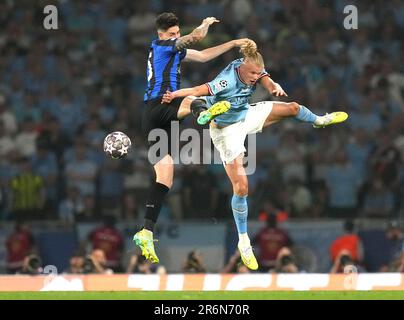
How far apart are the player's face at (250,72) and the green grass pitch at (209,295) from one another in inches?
99.5

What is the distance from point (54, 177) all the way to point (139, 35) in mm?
3489

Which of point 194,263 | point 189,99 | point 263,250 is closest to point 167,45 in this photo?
point 189,99

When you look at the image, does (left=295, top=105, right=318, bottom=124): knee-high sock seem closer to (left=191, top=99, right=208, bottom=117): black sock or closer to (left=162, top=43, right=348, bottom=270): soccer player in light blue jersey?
(left=162, top=43, right=348, bottom=270): soccer player in light blue jersey

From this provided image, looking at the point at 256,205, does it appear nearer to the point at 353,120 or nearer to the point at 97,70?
the point at 353,120

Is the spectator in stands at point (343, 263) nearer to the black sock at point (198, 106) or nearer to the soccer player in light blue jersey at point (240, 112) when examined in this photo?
the soccer player in light blue jersey at point (240, 112)

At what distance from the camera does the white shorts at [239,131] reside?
1581cm

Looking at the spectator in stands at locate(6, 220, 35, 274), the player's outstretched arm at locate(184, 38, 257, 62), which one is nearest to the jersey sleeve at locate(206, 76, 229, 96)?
the player's outstretched arm at locate(184, 38, 257, 62)

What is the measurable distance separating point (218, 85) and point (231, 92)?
0.22m

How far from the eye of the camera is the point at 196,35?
15.1m

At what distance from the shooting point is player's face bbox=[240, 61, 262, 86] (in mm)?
15602

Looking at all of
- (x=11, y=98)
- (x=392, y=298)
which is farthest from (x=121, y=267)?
(x=392, y=298)

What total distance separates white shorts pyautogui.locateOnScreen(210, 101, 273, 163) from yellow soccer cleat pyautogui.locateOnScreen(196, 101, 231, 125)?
69 cm

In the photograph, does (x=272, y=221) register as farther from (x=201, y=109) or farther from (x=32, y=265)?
(x=201, y=109)

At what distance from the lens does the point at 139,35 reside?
23.8m
